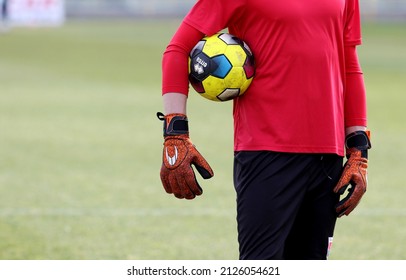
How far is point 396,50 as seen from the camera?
3534 centimetres

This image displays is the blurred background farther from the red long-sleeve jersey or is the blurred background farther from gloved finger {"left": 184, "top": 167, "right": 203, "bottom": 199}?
gloved finger {"left": 184, "top": 167, "right": 203, "bottom": 199}

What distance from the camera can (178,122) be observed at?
4461mm

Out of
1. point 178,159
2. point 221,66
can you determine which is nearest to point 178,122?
point 178,159

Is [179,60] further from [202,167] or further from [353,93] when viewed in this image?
[353,93]

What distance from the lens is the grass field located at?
812 cm

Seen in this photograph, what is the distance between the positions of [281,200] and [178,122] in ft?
1.85

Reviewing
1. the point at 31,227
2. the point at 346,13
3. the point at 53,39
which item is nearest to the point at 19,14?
the point at 53,39

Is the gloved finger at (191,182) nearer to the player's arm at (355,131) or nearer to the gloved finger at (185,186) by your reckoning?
the gloved finger at (185,186)

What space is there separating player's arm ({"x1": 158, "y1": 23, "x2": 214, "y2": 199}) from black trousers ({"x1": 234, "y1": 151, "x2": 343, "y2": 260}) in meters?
0.23

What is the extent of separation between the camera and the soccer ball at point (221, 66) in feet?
14.9

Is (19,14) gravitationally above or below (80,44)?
above

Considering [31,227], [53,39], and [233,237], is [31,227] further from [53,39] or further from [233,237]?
[53,39]

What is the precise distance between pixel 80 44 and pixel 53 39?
9.52 ft

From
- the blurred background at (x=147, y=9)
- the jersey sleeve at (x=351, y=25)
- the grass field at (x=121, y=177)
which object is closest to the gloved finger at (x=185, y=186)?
the jersey sleeve at (x=351, y=25)
